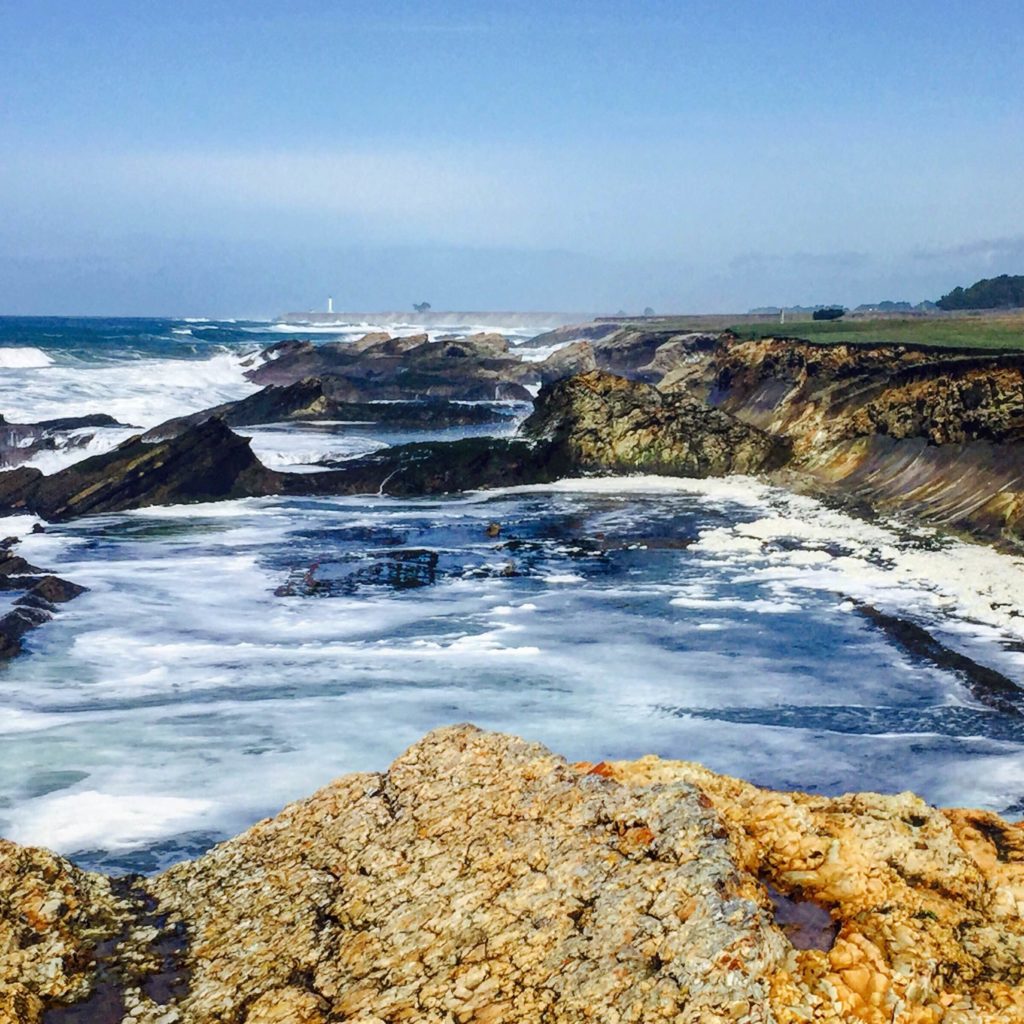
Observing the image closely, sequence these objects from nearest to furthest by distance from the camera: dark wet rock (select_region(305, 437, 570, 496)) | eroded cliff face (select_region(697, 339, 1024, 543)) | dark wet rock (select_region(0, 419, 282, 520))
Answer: eroded cliff face (select_region(697, 339, 1024, 543)) < dark wet rock (select_region(0, 419, 282, 520)) < dark wet rock (select_region(305, 437, 570, 496))

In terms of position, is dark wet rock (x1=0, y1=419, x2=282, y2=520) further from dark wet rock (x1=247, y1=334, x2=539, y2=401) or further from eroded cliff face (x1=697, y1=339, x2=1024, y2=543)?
dark wet rock (x1=247, y1=334, x2=539, y2=401)

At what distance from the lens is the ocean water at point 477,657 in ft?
34.1

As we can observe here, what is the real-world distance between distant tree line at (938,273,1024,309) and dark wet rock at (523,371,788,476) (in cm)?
6925

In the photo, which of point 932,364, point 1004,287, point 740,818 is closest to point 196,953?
point 740,818

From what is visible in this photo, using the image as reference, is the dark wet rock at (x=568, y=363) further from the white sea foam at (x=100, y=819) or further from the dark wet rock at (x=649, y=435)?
the white sea foam at (x=100, y=819)

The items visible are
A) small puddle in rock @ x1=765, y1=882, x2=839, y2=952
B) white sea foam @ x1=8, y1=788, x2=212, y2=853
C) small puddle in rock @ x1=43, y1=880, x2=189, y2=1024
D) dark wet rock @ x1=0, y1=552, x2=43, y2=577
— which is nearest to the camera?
small puddle in rock @ x1=765, y1=882, x2=839, y2=952

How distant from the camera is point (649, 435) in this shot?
3409 centimetres

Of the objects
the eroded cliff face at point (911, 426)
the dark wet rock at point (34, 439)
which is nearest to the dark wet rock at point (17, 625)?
the eroded cliff face at point (911, 426)

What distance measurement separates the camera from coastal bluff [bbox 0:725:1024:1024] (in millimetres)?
4156

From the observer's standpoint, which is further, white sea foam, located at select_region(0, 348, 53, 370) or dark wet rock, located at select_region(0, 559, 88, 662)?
white sea foam, located at select_region(0, 348, 53, 370)

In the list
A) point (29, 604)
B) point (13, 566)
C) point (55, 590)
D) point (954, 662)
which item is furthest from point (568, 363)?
point (954, 662)

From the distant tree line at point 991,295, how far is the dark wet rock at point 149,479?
261ft

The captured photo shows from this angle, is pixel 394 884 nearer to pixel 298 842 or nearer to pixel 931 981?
pixel 298 842

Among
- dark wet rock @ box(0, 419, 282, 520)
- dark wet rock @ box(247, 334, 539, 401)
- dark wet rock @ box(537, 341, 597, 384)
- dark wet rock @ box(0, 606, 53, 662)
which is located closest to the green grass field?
dark wet rock @ box(247, 334, 539, 401)
